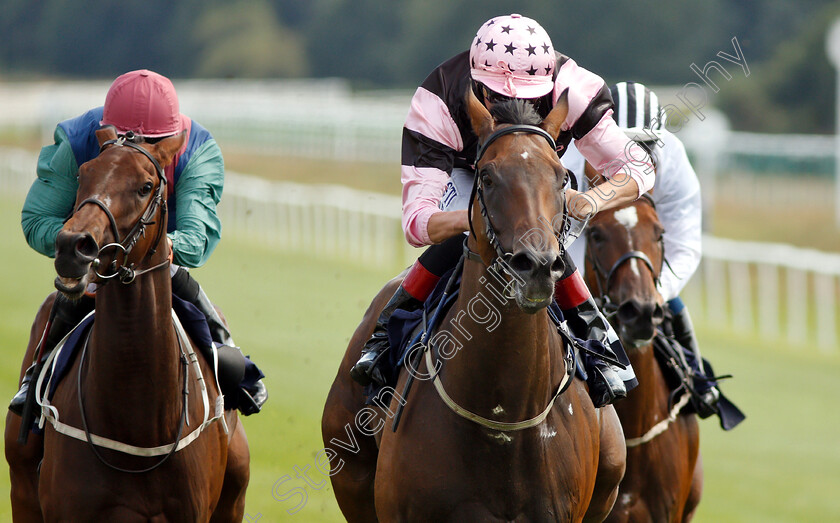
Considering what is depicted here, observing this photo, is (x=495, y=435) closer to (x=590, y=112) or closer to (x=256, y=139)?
(x=590, y=112)

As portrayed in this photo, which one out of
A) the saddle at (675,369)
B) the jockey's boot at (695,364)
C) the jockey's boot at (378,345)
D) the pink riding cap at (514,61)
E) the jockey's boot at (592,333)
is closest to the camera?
the pink riding cap at (514,61)

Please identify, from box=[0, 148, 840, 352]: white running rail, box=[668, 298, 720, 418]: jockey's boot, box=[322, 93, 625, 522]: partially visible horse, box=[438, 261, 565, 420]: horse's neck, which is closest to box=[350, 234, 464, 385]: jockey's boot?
box=[322, 93, 625, 522]: partially visible horse

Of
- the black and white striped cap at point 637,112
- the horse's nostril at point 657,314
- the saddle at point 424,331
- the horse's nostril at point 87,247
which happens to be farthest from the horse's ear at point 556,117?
the black and white striped cap at point 637,112

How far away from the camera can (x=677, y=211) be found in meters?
6.12

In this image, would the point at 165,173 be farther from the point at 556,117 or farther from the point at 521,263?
the point at 521,263

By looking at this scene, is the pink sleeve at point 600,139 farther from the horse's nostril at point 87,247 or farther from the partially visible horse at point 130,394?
the horse's nostril at point 87,247

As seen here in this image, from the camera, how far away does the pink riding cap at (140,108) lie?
4.72 meters

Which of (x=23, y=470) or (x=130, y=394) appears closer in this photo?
(x=130, y=394)

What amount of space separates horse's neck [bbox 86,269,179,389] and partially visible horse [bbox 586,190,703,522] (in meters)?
2.03

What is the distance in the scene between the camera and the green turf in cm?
848

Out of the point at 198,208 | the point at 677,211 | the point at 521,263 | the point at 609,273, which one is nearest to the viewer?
the point at 521,263

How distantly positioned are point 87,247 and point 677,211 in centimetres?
319

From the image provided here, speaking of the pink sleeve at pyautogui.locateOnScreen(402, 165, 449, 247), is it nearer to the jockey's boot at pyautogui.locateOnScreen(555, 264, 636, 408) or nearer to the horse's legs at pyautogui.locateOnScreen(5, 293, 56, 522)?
the jockey's boot at pyautogui.locateOnScreen(555, 264, 636, 408)

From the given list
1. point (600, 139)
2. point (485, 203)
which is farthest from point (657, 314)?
point (485, 203)
